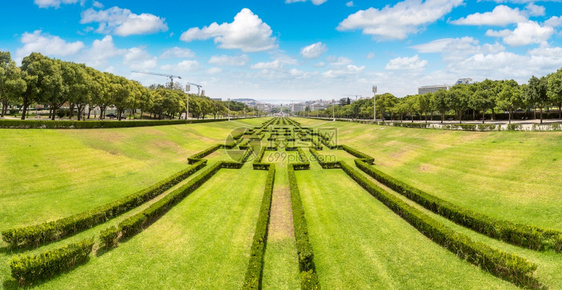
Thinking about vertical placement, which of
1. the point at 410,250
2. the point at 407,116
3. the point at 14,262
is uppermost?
the point at 407,116

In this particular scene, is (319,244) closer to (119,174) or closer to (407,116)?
(119,174)

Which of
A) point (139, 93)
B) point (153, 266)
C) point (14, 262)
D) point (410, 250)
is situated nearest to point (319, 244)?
point (410, 250)

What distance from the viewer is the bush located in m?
10.8

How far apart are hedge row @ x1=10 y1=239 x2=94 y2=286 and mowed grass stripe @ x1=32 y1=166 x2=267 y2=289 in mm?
344

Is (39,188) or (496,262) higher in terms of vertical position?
(39,188)

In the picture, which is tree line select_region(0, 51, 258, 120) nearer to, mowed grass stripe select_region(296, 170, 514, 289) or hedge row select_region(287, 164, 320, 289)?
hedge row select_region(287, 164, 320, 289)

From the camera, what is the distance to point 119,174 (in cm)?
2214

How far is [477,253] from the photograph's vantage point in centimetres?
990

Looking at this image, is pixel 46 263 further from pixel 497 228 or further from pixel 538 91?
pixel 538 91

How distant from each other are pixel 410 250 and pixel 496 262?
2979mm

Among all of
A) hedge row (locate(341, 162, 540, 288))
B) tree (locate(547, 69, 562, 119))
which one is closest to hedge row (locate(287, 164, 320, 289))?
hedge row (locate(341, 162, 540, 288))

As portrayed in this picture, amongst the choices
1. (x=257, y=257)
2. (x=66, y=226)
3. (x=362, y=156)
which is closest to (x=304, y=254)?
(x=257, y=257)

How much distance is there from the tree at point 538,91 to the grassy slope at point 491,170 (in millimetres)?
20756

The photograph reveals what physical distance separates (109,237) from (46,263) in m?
2.28
